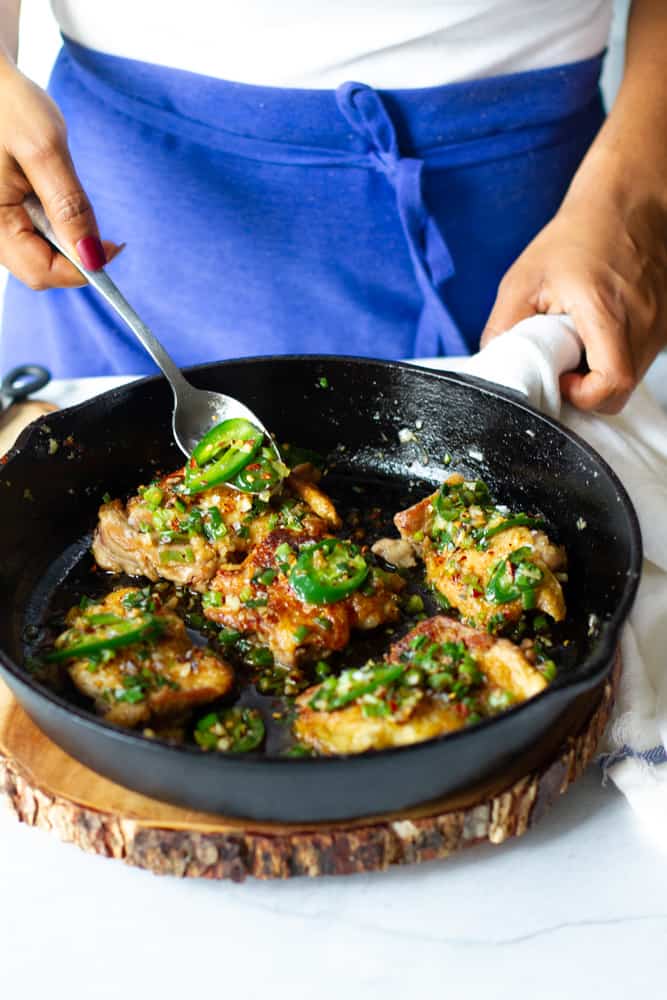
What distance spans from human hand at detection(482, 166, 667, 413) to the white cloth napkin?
0.07 meters

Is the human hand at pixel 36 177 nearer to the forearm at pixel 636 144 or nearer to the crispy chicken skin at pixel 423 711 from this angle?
the crispy chicken skin at pixel 423 711

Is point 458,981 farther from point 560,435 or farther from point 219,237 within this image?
point 219,237

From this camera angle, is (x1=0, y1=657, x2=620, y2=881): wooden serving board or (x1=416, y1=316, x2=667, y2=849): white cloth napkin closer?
(x1=0, y1=657, x2=620, y2=881): wooden serving board

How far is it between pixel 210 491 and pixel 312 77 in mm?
1355

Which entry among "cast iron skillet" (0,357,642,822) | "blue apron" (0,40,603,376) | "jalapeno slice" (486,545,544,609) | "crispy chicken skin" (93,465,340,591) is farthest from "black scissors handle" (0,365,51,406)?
"jalapeno slice" (486,545,544,609)

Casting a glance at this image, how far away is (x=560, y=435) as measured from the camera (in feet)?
8.57

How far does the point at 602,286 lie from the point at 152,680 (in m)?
1.66

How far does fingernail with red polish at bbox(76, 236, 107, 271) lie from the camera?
2641 millimetres

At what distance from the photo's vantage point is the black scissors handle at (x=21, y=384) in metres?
3.23

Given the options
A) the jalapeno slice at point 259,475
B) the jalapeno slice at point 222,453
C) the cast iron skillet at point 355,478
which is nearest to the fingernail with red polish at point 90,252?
the cast iron skillet at point 355,478

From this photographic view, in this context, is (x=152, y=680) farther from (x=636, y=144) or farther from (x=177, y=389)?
(x=636, y=144)

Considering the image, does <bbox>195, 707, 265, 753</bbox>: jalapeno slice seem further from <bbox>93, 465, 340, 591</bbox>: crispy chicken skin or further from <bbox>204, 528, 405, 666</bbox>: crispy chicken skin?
<bbox>93, 465, 340, 591</bbox>: crispy chicken skin

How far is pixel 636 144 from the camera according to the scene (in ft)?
10.6

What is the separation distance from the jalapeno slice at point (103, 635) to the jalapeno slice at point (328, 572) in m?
0.33
